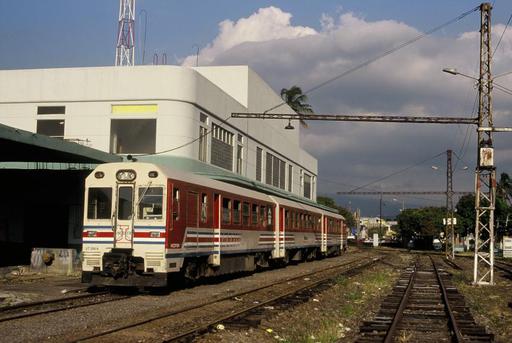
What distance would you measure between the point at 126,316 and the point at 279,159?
41.1 meters

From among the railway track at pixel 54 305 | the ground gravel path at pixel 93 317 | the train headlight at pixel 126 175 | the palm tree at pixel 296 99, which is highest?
the palm tree at pixel 296 99

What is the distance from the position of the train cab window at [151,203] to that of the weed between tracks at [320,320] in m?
4.01

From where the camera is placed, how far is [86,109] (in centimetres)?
3297

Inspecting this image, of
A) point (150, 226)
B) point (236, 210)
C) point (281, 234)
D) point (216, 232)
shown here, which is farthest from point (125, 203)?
point (281, 234)

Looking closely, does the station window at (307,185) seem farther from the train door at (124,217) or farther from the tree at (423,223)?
the train door at (124,217)

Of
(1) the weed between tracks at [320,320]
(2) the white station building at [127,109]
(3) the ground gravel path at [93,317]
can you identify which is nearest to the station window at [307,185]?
(2) the white station building at [127,109]

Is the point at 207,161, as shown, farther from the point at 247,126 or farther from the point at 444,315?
the point at 444,315

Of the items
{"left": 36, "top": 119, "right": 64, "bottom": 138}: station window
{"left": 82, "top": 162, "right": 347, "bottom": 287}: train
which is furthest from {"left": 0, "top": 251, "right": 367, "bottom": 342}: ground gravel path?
{"left": 36, "top": 119, "right": 64, "bottom": 138}: station window

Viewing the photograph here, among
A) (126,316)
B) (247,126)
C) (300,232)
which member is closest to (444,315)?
(126,316)

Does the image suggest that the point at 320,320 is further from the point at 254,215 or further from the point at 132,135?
the point at 132,135

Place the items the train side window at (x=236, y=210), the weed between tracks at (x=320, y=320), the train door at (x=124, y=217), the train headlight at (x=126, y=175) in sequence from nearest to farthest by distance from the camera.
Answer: the weed between tracks at (x=320, y=320), the train door at (x=124, y=217), the train headlight at (x=126, y=175), the train side window at (x=236, y=210)

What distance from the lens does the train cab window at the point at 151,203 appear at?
1472cm

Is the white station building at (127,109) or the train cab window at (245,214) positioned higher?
the white station building at (127,109)

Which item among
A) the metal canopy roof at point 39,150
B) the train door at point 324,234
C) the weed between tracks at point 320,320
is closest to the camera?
the weed between tracks at point 320,320
